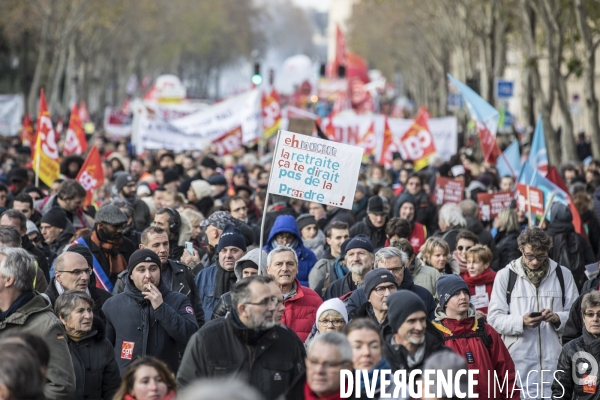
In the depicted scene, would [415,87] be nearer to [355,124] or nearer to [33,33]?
[33,33]

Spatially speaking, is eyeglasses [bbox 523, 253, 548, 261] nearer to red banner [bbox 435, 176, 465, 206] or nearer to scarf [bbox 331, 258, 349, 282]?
scarf [bbox 331, 258, 349, 282]

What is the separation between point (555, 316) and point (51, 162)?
8.84m

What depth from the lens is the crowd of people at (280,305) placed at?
17.6 feet

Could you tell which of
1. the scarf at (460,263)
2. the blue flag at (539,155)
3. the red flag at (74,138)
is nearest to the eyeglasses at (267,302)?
the scarf at (460,263)

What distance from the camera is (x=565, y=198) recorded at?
12250mm

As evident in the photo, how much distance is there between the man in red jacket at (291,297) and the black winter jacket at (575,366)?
1.61m

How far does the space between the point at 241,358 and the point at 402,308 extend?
851mm

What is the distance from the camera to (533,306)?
7996 mm

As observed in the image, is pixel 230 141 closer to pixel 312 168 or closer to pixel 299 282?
pixel 312 168

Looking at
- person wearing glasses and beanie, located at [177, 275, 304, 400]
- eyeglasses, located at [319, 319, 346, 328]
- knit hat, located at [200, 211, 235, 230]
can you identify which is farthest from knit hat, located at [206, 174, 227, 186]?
person wearing glasses and beanie, located at [177, 275, 304, 400]

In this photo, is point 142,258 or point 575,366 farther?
point 142,258

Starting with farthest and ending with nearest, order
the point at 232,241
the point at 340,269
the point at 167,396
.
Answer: the point at 340,269 < the point at 232,241 < the point at 167,396

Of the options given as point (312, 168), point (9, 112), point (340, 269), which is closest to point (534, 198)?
point (340, 269)

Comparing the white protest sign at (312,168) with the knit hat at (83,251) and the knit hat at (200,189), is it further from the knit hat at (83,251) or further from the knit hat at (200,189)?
the knit hat at (200,189)
